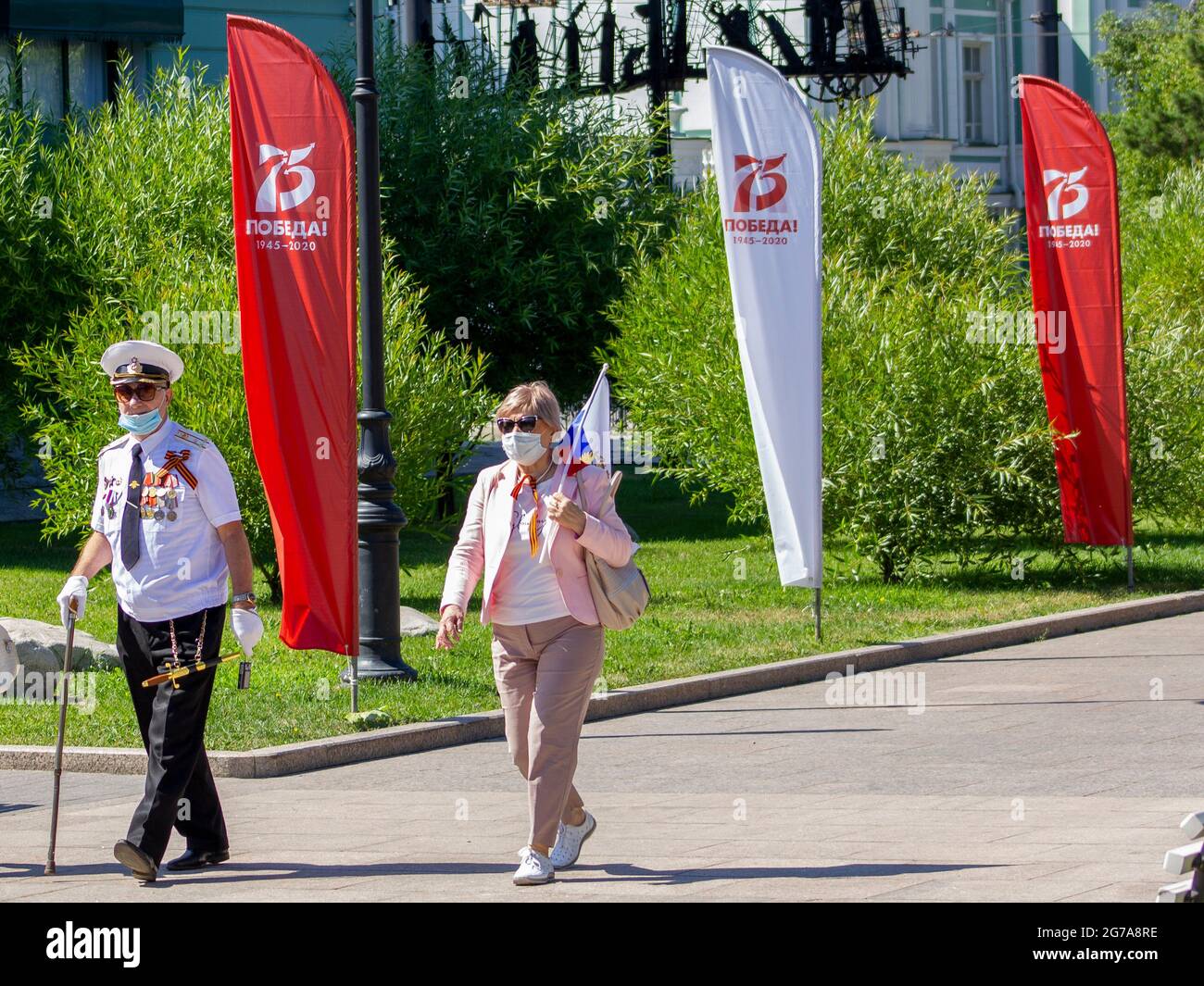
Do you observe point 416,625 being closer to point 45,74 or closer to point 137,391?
point 137,391

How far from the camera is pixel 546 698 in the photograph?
721cm

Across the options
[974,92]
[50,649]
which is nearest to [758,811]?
[50,649]

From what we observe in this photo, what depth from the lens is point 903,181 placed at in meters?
25.0

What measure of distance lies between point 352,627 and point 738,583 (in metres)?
9.01

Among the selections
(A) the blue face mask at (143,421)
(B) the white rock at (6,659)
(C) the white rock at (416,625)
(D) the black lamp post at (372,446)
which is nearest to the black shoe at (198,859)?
(B) the white rock at (6,659)

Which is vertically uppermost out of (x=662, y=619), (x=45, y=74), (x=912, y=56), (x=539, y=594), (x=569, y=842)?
(x=912, y=56)

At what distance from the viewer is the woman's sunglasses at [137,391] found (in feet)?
24.9

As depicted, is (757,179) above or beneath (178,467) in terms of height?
above

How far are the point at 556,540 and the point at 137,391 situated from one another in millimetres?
1775

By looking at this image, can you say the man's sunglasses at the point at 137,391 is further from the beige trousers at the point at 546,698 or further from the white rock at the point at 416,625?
the white rock at the point at 416,625

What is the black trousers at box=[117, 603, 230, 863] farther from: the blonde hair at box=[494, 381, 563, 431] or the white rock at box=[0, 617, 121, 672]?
the white rock at box=[0, 617, 121, 672]
